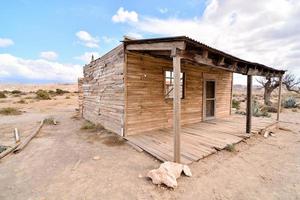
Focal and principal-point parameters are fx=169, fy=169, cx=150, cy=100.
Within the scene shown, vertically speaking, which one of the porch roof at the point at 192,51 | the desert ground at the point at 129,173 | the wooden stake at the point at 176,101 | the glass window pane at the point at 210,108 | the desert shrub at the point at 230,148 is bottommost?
the desert ground at the point at 129,173

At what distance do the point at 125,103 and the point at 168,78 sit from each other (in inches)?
87.4

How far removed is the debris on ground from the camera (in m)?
2.98

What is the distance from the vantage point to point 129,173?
3.50 meters

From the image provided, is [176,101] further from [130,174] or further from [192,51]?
[130,174]

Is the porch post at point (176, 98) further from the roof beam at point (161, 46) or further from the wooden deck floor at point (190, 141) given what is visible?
the wooden deck floor at point (190, 141)

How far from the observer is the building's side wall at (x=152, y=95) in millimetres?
5804

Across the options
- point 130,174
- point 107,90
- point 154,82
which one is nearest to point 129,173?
point 130,174

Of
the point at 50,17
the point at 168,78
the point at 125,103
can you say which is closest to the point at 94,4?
the point at 50,17

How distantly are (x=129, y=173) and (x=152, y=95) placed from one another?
3.35 m

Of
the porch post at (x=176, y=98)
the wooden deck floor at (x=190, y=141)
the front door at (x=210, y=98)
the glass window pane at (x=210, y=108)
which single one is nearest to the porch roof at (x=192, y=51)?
the porch post at (x=176, y=98)

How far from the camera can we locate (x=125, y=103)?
562 cm

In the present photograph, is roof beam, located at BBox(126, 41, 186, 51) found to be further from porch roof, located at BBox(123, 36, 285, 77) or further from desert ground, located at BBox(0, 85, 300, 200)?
desert ground, located at BBox(0, 85, 300, 200)

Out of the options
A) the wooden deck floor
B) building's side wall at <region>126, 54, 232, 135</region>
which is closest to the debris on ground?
the wooden deck floor

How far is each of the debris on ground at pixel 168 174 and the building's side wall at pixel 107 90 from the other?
2852 mm
